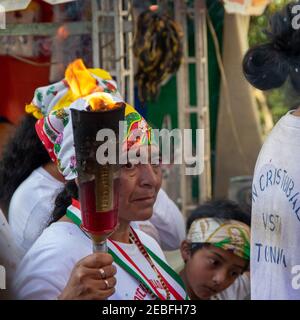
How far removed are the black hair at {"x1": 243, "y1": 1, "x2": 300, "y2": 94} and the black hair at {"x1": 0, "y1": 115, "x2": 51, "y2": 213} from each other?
862 mm

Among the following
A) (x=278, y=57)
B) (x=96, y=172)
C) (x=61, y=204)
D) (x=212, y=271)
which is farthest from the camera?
(x=212, y=271)

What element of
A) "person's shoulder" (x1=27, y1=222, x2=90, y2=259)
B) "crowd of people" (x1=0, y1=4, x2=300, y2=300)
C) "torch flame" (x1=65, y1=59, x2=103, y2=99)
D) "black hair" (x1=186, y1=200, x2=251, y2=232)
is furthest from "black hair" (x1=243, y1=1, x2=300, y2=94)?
"black hair" (x1=186, y1=200, x2=251, y2=232)

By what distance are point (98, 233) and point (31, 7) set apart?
1.60 metres

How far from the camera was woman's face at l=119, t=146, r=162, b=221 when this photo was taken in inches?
72.4

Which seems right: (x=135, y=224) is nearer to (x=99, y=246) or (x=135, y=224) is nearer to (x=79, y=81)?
(x=79, y=81)

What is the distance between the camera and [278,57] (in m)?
1.88

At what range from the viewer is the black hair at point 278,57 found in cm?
185

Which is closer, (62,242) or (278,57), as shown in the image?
(62,242)

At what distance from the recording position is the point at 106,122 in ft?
4.83

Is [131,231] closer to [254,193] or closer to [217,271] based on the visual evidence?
[254,193]

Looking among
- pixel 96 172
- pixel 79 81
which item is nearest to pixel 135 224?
pixel 79 81

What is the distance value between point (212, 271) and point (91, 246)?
71 cm

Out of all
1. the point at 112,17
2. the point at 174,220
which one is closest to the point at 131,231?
the point at 174,220

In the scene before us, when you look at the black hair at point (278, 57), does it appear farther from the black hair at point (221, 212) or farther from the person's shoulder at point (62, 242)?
the black hair at point (221, 212)
